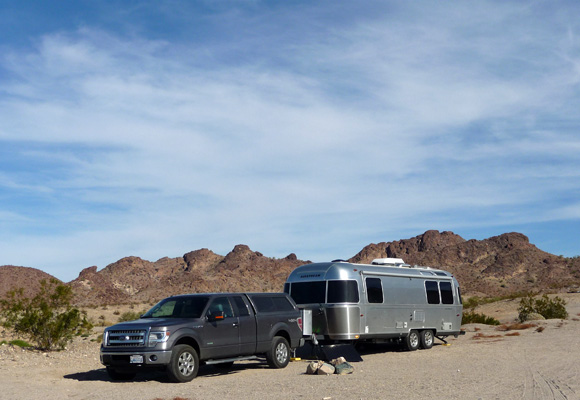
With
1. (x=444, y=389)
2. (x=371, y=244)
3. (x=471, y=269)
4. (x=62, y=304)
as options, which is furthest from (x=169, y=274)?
(x=444, y=389)

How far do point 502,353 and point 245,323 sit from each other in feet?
28.7

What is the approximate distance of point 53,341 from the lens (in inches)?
842

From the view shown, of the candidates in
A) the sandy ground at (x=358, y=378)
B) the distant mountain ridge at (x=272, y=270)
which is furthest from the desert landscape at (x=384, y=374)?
the distant mountain ridge at (x=272, y=270)

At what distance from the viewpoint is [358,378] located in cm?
1373

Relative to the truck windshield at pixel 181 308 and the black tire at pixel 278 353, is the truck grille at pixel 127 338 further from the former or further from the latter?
the black tire at pixel 278 353

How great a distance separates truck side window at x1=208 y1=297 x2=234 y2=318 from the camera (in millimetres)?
14319

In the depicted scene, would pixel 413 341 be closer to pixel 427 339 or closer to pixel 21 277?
pixel 427 339

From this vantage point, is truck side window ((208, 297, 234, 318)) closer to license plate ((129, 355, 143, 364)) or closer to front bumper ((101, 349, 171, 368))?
front bumper ((101, 349, 171, 368))

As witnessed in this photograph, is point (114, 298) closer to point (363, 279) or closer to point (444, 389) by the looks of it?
point (363, 279)

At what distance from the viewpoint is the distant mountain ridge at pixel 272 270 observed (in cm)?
7112

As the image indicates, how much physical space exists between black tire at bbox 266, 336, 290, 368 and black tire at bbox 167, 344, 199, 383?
2.43 m

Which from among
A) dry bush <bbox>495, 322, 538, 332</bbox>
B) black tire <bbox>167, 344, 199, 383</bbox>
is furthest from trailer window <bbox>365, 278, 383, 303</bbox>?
dry bush <bbox>495, 322, 538, 332</bbox>

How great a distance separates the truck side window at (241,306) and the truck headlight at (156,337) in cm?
234

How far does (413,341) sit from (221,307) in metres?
8.55
